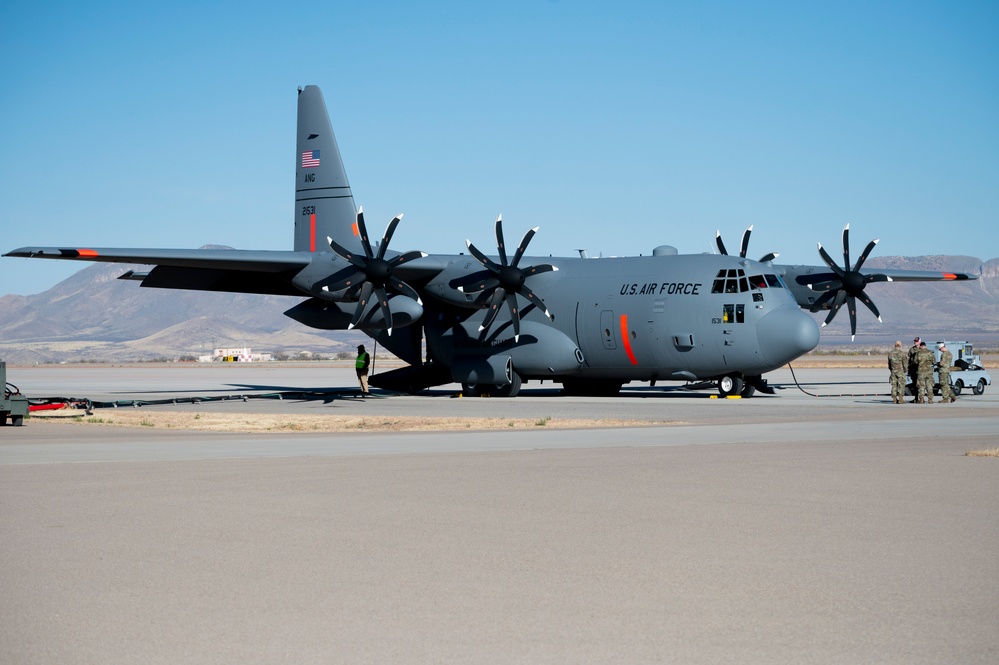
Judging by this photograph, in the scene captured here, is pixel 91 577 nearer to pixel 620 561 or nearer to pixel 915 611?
pixel 620 561

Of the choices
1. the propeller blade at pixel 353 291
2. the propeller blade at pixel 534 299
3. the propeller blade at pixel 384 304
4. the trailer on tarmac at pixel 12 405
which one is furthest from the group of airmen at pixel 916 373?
the trailer on tarmac at pixel 12 405

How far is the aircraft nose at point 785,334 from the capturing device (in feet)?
99.7

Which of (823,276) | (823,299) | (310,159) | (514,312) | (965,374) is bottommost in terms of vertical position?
(965,374)

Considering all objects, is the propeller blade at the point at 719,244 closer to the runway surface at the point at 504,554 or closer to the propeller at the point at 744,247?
the propeller at the point at 744,247

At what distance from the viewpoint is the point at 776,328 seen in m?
30.7

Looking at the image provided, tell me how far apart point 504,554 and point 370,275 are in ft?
80.0

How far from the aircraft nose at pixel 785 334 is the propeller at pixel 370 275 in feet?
32.6

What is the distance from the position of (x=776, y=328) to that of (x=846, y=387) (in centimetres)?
1157

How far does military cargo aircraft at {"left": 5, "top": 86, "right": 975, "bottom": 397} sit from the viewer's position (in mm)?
31609

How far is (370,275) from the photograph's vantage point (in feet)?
107

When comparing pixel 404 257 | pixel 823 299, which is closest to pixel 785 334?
pixel 823 299

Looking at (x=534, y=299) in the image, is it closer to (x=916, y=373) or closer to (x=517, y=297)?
(x=517, y=297)

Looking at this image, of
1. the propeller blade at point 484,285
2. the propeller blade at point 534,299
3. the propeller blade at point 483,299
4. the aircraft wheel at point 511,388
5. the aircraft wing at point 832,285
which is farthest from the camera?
the aircraft wing at point 832,285

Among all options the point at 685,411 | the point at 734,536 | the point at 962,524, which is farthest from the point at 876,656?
the point at 685,411
